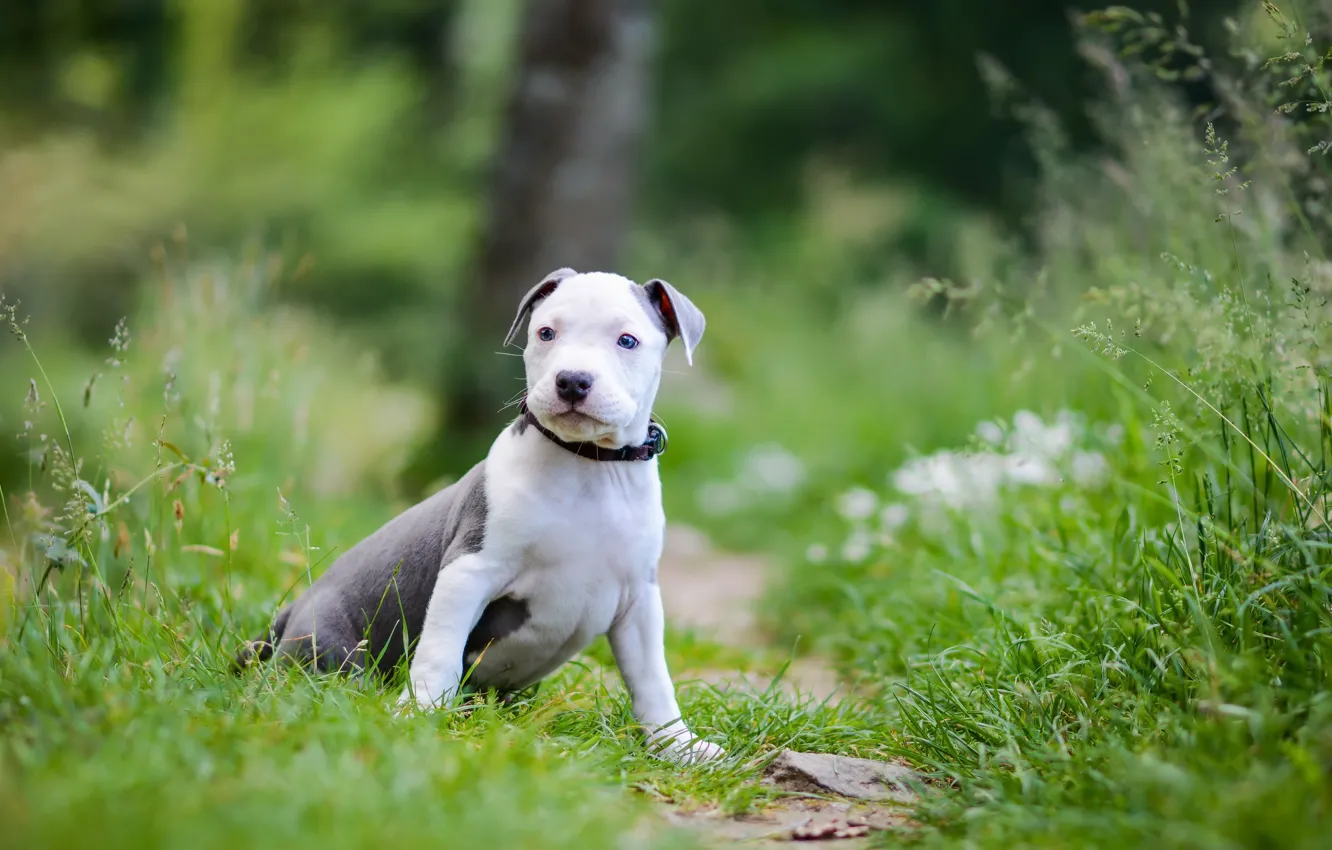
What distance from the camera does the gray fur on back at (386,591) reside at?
299 centimetres

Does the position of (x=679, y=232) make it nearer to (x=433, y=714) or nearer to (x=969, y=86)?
(x=969, y=86)

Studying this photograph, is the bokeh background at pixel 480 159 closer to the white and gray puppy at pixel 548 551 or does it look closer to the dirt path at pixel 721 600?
the dirt path at pixel 721 600

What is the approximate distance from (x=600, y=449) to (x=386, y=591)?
0.67m

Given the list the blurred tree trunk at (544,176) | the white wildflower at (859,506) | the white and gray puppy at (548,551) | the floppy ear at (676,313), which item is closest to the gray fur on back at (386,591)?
the white and gray puppy at (548,551)

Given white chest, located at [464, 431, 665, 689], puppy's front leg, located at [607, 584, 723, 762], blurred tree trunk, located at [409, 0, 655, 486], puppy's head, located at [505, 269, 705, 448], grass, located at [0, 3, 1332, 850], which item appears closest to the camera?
grass, located at [0, 3, 1332, 850]

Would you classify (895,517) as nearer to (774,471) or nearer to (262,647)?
(774,471)

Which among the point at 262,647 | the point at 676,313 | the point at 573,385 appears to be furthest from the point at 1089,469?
the point at 262,647

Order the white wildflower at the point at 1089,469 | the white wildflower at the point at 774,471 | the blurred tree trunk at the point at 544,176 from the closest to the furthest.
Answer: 1. the white wildflower at the point at 1089,469
2. the blurred tree trunk at the point at 544,176
3. the white wildflower at the point at 774,471

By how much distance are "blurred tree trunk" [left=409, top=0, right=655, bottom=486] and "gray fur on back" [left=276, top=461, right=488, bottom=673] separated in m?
3.55

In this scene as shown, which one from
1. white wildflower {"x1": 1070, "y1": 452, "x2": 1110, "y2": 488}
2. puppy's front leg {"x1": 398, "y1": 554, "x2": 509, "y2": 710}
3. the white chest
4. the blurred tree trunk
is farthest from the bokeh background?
puppy's front leg {"x1": 398, "y1": 554, "x2": 509, "y2": 710}

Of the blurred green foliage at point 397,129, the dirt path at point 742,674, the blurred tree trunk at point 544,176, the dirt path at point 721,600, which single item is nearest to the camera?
the dirt path at point 742,674

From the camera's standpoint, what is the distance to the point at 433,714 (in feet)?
8.72

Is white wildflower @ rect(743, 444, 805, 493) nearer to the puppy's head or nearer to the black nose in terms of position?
the puppy's head

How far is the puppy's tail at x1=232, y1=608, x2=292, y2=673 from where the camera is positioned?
2.83 meters
